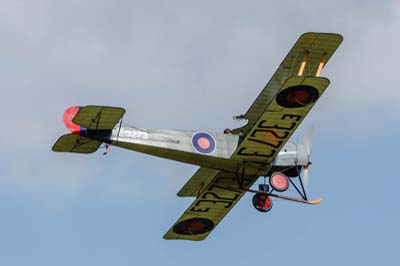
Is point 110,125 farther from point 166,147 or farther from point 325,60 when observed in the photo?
point 325,60

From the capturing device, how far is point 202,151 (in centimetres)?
Result: 3200

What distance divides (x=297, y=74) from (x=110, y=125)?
4825 millimetres

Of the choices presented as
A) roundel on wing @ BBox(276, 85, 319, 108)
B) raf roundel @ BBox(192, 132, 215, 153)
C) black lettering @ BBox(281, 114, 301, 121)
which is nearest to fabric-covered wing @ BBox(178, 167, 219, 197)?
raf roundel @ BBox(192, 132, 215, 153)

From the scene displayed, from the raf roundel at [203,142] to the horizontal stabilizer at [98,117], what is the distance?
2.11 meters

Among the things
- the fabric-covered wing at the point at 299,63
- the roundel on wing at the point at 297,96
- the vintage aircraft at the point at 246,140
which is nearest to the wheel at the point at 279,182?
the vintage aircraft at the point at 246,140

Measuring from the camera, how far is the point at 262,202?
108 ft

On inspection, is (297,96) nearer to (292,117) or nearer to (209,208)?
(292,117)

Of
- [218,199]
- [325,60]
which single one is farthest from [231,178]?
[325,60]

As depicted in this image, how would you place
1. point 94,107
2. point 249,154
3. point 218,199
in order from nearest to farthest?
point 94,107, point 249,154, point 218,199

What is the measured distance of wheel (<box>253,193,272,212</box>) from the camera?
3303 centimetres

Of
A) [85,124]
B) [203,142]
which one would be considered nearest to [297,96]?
[203,142]

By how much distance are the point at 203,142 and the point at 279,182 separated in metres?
2.03

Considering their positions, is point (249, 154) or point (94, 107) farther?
point (249, 154)

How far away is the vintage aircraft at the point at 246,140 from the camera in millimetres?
30797
